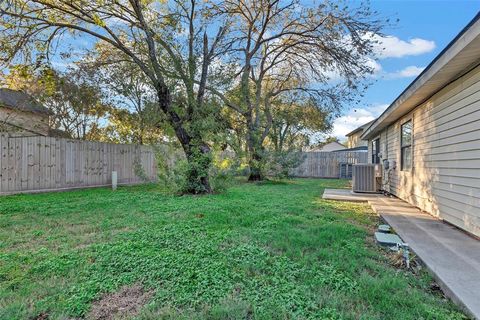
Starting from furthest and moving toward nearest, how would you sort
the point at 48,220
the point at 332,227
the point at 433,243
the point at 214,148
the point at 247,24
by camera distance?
1. the point at 247,24
2. the point at 214,148
3. the point at 48,220
4. the point at 332,227
5. the point at 433,243

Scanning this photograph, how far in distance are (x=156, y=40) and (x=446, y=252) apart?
285 inches

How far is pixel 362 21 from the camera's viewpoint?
8.32m

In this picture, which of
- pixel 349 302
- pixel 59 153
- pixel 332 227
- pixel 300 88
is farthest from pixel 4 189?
pixel 300 88

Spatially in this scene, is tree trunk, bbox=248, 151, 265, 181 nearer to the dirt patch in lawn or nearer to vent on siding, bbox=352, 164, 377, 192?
vent on siding, bbox=352, 164, 377, 192

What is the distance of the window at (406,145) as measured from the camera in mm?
6316

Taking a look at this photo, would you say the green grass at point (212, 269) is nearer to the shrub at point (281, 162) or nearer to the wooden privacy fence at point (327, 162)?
the shrub at point (281, 162)

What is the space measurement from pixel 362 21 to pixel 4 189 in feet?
35.3

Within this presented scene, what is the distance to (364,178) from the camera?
8.27 m

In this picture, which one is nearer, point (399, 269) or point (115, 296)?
point (115, 296)

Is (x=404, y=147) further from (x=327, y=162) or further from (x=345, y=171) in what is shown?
(x=327, y=162)

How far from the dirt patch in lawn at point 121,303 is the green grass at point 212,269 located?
57mm

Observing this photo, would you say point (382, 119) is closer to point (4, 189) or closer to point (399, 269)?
point (399, 269)

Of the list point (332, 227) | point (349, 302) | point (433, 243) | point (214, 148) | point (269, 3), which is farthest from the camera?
point (269, 3)

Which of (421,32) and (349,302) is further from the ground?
(421,32)
